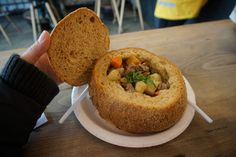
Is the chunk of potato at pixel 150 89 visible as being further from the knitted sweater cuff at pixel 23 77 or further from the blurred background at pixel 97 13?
the blurred background at pixel 97 13

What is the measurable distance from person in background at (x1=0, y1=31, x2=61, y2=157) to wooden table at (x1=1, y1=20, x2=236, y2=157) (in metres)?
0.05

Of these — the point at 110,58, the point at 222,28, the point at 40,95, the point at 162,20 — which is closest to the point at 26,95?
the point at 40,95

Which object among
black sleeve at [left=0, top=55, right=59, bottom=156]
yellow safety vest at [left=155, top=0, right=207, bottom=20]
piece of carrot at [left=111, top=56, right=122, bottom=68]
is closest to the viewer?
black sleeve at [left=0, top=55, right=59, bottom=156]

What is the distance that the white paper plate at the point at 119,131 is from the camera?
20.2 inches

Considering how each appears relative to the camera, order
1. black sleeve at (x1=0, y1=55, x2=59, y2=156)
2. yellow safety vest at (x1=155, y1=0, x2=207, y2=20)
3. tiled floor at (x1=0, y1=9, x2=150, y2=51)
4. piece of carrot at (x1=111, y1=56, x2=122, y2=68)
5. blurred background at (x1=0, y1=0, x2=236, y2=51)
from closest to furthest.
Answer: black sleeve at (x1=0, y1=55, x2=59, y2=156) < piece of carrot at (x1=111, y1=56, x2=122, y2=68) < yellow safety vest at (x1=155, y1=0, x2=207, y2=20) < blurred background at (x1=0, y1=0, x2=236, y2=51) < tiled floor at (x1=0, y1=9, x2=150, y2=51)

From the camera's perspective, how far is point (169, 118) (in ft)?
A: 1.75

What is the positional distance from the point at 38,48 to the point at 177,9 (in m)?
1.12

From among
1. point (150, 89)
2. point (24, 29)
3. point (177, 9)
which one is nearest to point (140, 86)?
point (150, 89)

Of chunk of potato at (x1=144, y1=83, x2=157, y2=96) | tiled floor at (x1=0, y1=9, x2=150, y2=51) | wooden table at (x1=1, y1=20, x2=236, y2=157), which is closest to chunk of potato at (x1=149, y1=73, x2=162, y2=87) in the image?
chunk of potato at (x1=144, y1=83, x2=157, y2=96)

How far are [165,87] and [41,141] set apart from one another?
330 millimetres

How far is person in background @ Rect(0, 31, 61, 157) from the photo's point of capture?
1.62 feet

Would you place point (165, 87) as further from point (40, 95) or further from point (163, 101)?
point (40, 95)

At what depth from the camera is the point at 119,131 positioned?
1.84 feet

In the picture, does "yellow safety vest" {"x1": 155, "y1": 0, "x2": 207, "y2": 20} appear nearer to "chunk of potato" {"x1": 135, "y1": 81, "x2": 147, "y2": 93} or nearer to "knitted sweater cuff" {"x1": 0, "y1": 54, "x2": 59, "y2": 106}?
"chunk of potato" {"x1": 135, "y1": 81, "x2": 147, "y2": 93}
